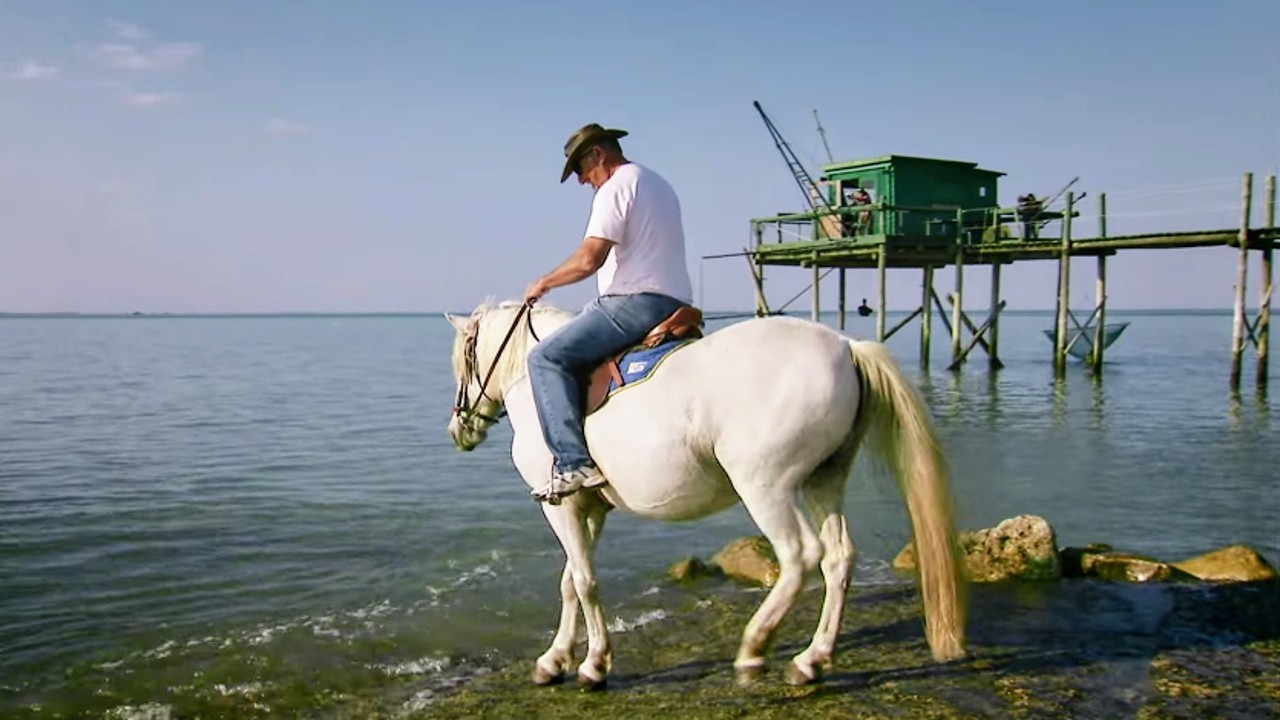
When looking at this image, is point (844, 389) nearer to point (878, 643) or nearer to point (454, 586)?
point (878, 643)

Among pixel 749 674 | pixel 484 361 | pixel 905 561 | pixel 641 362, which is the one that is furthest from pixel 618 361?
pixel 905 561

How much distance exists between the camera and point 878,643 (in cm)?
602

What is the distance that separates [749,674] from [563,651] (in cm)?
110

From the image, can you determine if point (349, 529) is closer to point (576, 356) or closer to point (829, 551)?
point (576, 356)

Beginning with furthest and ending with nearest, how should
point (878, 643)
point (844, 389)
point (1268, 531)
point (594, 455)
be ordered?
1. point (1268, 531)
2. point (878, 643)
3. point (594, 455)
4. point (844, 389)

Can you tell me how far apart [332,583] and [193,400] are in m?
21.2

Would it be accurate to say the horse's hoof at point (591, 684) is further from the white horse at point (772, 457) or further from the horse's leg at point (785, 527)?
the horse's leg at point (785, 527)

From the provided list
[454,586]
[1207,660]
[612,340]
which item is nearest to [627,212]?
[612,340]

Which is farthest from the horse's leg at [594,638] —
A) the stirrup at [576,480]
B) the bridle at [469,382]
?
the bridle at [469,382]

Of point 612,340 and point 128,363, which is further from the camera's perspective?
point 128,363

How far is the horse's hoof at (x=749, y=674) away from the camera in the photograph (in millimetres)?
5188

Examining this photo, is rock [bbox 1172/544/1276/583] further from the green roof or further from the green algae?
the green roof

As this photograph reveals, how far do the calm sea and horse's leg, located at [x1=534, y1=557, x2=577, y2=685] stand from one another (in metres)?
0.91

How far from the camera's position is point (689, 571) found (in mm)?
8250
